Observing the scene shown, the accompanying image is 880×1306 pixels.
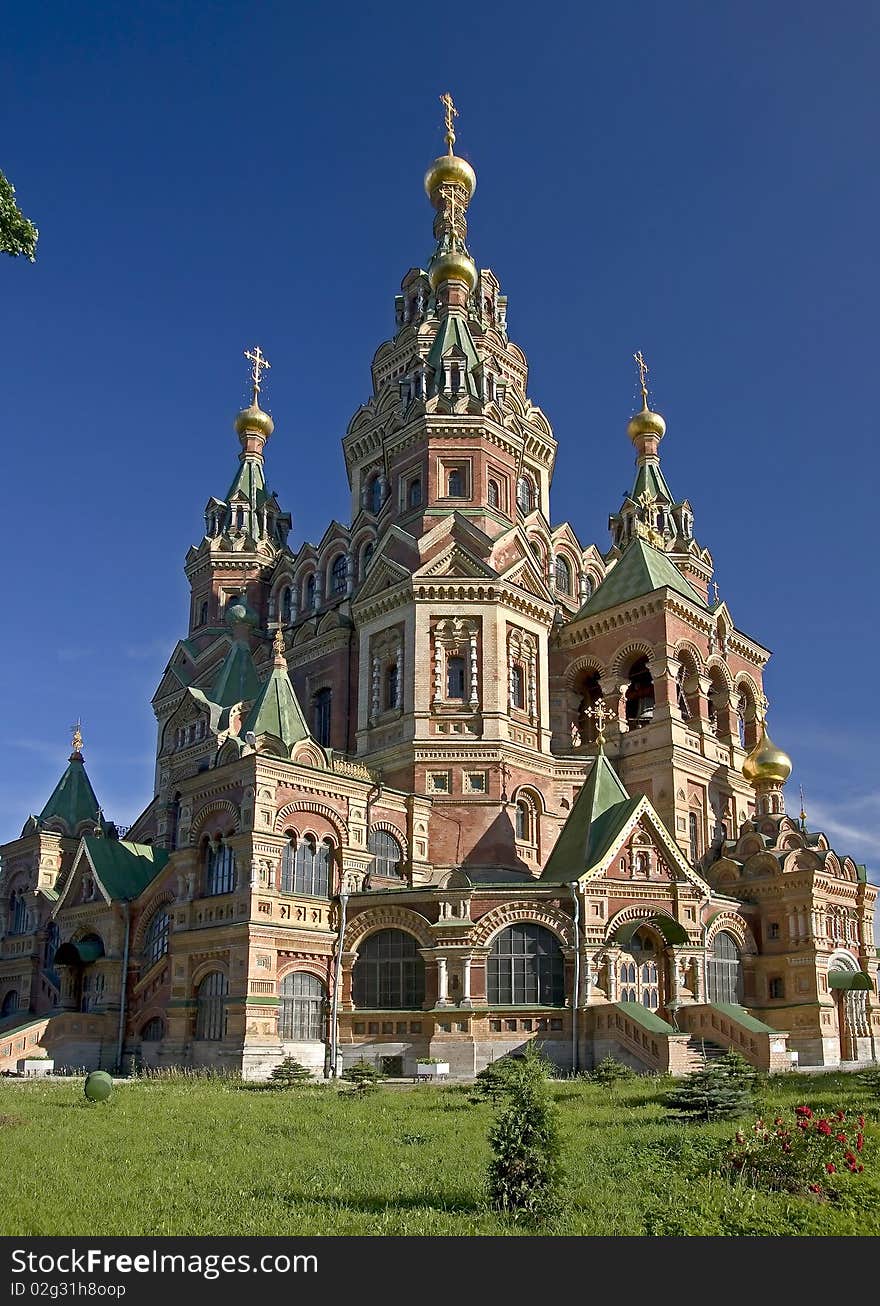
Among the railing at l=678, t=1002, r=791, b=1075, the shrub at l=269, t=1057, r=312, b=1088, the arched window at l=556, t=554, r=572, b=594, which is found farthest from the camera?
the arched window at l=556, t=554, r=572, b=594

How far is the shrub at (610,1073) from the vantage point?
2339cm

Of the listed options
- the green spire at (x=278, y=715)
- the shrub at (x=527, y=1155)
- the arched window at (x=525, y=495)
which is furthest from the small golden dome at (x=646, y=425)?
the shrub at (x=527, y=1155)

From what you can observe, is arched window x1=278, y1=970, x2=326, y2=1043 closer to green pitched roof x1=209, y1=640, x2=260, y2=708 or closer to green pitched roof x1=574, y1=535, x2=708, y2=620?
green pitched roof x1=209, y1=640, x2=260, y2=708

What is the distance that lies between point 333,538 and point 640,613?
12046 millimetres

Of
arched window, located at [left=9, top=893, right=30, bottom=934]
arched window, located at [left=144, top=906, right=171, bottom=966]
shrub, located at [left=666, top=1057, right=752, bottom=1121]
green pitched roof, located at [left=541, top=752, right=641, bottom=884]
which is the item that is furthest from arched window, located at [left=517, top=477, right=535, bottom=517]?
shrub, located at [left=666, top=1057, right=752, bottom=1121]

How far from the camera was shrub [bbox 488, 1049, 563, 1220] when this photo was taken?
9.88 m

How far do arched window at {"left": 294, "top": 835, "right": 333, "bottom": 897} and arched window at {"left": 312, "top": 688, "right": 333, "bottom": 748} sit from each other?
344 inches

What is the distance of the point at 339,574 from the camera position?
42.5 meters

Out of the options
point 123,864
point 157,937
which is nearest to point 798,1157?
point 157,937

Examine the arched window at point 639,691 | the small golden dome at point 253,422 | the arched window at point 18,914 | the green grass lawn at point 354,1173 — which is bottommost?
the green grass lawn at point 354,1173

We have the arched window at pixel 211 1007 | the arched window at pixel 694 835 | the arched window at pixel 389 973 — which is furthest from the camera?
the arched window at pixel 694 835

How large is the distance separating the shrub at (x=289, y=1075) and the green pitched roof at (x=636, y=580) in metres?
18.9

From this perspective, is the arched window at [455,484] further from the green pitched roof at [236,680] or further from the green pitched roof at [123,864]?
the green pitched roof at [123,864]

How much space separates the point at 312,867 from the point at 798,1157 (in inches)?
807
